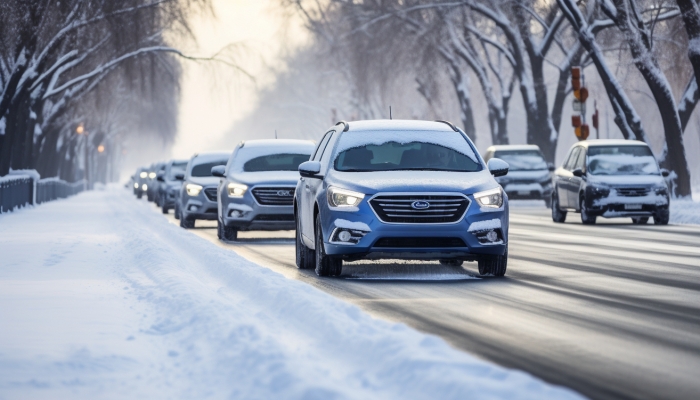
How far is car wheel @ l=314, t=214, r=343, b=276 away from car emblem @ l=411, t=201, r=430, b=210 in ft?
3.67

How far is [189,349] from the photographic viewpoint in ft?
27.7

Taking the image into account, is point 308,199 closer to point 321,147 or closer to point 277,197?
point 321,147

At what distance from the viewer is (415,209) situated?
1341 cm

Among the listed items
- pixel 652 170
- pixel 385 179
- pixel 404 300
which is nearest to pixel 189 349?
pixel 404 300

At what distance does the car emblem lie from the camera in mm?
13398

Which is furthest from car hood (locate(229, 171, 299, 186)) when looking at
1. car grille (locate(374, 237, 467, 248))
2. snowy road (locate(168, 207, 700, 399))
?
car grille (locate(374, 237, 467, 248))

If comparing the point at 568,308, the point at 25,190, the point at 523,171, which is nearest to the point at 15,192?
the point at 25,190

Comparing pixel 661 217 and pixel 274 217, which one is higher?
pixel 274 217

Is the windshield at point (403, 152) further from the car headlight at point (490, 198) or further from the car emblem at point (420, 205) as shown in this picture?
the car emblem at point (420, 205)

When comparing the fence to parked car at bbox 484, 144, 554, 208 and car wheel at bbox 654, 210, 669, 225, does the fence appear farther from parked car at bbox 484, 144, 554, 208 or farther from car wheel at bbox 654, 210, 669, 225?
car wheel at bbox 654, 210, 669, 225

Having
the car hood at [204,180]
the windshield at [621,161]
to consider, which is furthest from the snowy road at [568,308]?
the windshield at [621,161]

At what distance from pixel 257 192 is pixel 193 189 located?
225 inches

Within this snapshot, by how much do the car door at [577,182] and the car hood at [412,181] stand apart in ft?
45.5

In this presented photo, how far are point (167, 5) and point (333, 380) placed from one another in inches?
1209
